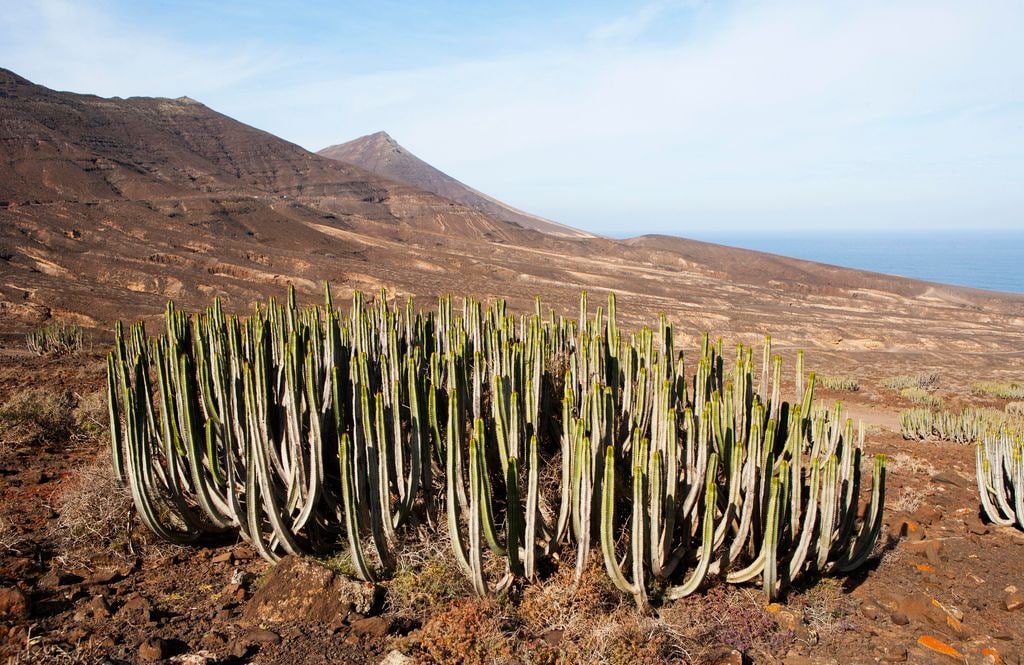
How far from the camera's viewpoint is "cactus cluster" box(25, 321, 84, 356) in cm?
1238

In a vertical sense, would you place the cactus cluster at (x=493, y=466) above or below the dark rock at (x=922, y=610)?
above

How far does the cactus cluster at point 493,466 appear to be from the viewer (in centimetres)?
476

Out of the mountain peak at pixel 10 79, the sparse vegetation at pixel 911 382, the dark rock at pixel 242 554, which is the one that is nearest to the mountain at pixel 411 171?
the mountain peak at pixel 10 79

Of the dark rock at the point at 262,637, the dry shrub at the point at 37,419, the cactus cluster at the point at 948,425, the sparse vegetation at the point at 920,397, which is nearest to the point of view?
the dark rock at the point at 262,637

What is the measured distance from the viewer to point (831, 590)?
5.36 m

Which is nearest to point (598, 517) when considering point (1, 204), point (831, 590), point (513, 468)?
point (513, 468)

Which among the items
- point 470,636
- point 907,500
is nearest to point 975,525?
point 907,500

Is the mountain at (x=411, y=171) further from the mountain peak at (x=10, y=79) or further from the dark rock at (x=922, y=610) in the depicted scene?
the dark rock at (x=922, y=610)

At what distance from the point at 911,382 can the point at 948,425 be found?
5536 millimetres

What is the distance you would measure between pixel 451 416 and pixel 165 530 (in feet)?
8.37

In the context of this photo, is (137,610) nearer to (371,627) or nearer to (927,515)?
(371,627)

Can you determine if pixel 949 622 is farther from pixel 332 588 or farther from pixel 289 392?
pixel 289 392

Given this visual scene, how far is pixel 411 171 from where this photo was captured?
8794cm

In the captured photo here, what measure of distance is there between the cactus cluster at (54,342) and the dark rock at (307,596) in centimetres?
973
